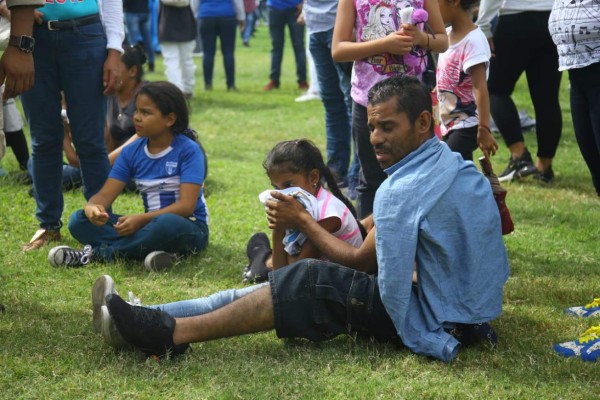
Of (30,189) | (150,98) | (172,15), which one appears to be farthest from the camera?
(172,15)

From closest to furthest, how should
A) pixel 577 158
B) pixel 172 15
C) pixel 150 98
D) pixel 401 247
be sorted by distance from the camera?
pixel 401 247, pixel 150 98, pixel 577 158, pixel 172 15

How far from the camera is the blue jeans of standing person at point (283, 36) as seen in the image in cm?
1378

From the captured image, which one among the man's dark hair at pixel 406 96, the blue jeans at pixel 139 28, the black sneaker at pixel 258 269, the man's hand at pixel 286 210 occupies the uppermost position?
the man's dark hair at pixel 406 96

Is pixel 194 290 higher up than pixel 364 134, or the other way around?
pixel 364 134

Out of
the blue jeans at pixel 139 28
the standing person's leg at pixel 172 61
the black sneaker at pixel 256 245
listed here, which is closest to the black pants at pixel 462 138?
the black sneaker at pixel 256 245

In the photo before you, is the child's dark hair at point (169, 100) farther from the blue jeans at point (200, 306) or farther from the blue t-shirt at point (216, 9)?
the blue t-shirt at point (216, 9)

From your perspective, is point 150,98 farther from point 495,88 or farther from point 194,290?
point 495,88

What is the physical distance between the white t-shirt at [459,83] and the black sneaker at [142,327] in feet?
7.71

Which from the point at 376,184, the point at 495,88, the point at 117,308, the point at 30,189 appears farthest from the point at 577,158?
the point at 117,308

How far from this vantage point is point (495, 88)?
24.7 feet

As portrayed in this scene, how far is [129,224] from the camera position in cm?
517

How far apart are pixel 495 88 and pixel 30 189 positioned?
3714 millimetres

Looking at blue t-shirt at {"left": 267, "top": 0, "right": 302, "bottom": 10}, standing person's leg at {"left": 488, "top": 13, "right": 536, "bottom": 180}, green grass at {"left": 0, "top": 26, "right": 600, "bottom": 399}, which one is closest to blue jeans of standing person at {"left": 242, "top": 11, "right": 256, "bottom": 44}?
blue t-shirt at {"left": 267, "top": 0, "right": 302, "bottom": 10}

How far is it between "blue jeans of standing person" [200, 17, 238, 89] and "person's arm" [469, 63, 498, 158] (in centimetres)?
910
